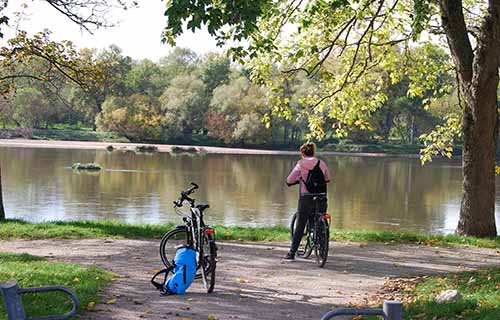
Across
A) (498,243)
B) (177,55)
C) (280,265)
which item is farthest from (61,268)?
(177,55)

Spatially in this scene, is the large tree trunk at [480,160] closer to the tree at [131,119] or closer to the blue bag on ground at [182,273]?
the blue bag on ground at [182,273]

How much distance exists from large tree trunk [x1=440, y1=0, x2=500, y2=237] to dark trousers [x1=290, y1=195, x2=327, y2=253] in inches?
170

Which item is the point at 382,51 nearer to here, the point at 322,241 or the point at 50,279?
the point at 322,241

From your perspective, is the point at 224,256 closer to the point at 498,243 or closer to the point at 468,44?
the point at 498,243

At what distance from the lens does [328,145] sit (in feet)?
254

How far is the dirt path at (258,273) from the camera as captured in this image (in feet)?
22.4

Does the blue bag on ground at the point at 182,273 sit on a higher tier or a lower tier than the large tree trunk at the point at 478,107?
lower

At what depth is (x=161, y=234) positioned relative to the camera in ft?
41.9

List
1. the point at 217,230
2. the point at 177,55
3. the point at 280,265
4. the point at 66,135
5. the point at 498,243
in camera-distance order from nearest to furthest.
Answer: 1. the point at 280,265
2. the point at 498,243
3. the point at 217,230
4. the point at 66,135
5. the point at 177,55

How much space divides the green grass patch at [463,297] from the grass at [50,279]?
10.6 feet

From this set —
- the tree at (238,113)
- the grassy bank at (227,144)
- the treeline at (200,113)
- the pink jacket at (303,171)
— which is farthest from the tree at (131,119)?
the pink jacket at (303,171)

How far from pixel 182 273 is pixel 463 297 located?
295cm

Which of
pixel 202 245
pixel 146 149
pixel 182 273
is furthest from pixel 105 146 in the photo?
pixel 182 273

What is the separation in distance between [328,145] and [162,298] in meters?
71.0
